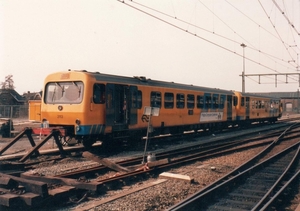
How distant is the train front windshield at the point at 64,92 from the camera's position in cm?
1382

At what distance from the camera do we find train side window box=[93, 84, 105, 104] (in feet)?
45.3

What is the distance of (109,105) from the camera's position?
46.9ft

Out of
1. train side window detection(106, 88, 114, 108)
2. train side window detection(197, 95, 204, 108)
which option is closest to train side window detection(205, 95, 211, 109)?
train side window detection(197, 95, 204, 108)

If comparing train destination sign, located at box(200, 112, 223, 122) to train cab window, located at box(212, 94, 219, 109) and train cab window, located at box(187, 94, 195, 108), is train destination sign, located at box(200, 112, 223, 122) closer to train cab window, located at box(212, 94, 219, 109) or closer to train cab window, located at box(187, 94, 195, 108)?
train cab window, located at box(212, 94, 219, 109)

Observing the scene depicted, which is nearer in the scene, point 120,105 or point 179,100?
point 120,105

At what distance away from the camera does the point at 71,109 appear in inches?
Result: 542

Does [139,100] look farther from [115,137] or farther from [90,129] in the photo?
[90,129]

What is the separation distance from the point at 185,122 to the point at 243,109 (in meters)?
10.00

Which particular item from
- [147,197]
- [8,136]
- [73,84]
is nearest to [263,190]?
[147,197]

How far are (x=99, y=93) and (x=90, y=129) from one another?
146 centimetres

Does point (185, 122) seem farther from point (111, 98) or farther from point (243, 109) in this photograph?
point (243, 109)

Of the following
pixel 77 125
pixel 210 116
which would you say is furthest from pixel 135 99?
pixel 210 116

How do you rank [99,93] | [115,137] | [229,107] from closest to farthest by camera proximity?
Result: [99,93] → [115,137] → [229,107]

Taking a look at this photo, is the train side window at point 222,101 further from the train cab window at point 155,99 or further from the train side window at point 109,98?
the train side window at point 109,98
